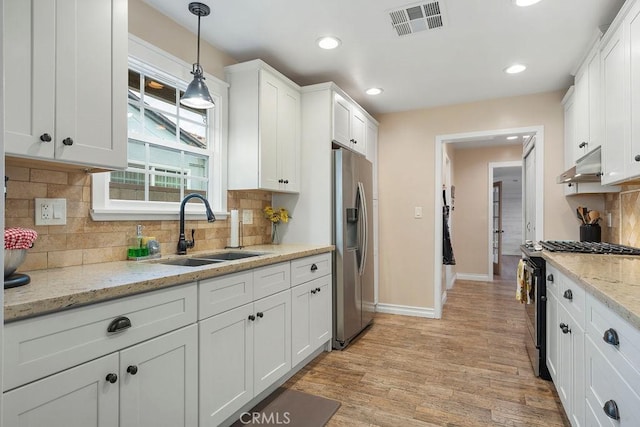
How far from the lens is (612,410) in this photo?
1.15m

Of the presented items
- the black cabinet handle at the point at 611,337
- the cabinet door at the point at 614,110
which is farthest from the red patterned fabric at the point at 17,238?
the cabinet door at the point at 614,110

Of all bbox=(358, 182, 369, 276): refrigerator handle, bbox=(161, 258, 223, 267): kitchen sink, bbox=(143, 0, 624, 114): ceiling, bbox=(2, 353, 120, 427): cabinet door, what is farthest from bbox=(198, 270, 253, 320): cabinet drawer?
bbox=(143, 0, 624, 114): ceiling

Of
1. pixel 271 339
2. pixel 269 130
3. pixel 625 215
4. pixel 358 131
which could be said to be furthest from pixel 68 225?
pixel 625 215

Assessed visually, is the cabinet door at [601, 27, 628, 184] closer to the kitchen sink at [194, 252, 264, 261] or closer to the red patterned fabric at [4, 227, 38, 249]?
the kitchen sink at [194, 252, 264, 261]

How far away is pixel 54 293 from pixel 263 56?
234 centimetres

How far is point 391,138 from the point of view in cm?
430

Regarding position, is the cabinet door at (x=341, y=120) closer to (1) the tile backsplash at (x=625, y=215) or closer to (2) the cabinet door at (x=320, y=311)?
(2) the cabinet door at (x=320, y=311)

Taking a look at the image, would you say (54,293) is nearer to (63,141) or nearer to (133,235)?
(63,141)

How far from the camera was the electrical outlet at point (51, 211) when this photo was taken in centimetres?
161

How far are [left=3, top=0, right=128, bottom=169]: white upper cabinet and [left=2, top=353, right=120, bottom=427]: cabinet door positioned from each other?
0.82 metres

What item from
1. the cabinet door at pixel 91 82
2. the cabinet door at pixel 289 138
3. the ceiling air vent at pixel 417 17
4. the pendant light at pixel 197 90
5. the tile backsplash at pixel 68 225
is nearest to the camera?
the cabinet door at pixel 91 82

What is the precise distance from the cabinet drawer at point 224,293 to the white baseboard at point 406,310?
2.62 metres

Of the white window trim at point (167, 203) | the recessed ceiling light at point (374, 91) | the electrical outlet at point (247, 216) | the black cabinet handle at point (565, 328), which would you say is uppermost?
the recessed ceiling light at point (374, 91)

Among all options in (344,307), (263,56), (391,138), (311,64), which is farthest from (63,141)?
(391,138)
